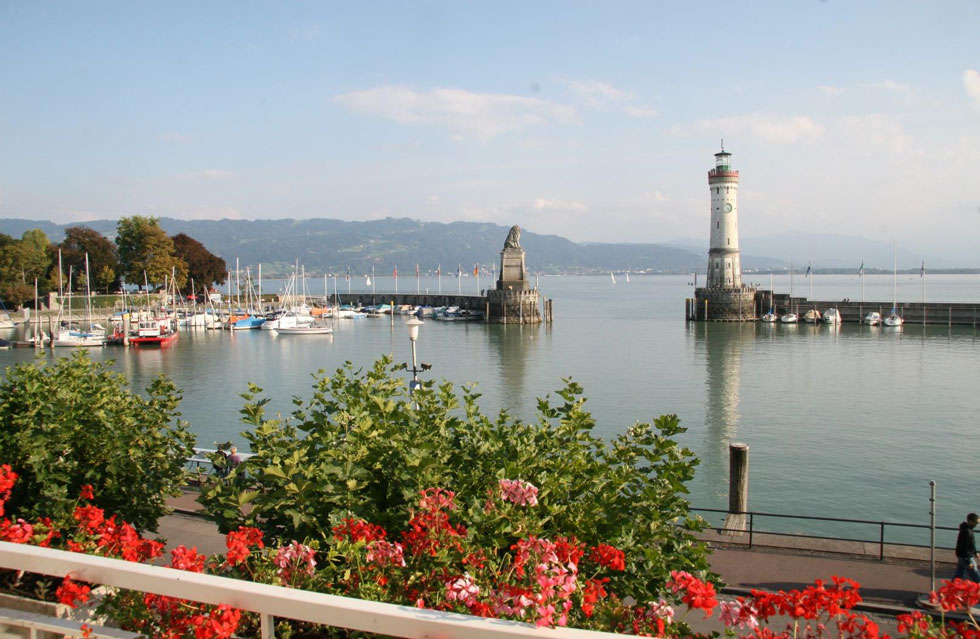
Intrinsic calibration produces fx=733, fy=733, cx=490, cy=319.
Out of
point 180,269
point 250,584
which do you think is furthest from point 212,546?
point 180,269

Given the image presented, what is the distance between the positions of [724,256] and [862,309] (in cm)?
1666

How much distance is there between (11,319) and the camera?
8006 centimetres

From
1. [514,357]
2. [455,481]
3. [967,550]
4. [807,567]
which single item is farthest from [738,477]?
[514,357]

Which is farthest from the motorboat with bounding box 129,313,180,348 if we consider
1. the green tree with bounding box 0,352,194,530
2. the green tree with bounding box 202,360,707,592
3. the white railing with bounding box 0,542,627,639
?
the white railing with bounding box 0,542,627,639

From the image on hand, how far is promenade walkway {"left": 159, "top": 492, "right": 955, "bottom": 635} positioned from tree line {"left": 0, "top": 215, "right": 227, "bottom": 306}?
276ft

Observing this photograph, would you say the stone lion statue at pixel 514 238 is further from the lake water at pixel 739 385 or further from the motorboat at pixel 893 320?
the motorboat at pixel 893 320

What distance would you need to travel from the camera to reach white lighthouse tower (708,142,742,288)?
8288 cm

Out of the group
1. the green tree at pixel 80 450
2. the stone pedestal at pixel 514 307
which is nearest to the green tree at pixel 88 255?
the stone pedestal at pixel 514 307

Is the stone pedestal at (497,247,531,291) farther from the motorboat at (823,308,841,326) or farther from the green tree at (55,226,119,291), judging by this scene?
the green tree at (55,226,119,291)

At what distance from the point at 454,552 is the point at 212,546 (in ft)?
28.3

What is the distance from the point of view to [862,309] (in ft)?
274

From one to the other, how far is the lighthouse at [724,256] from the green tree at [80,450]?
7997cm

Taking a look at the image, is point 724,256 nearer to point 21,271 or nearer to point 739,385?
point 739,385

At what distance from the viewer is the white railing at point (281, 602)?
3135 mm
